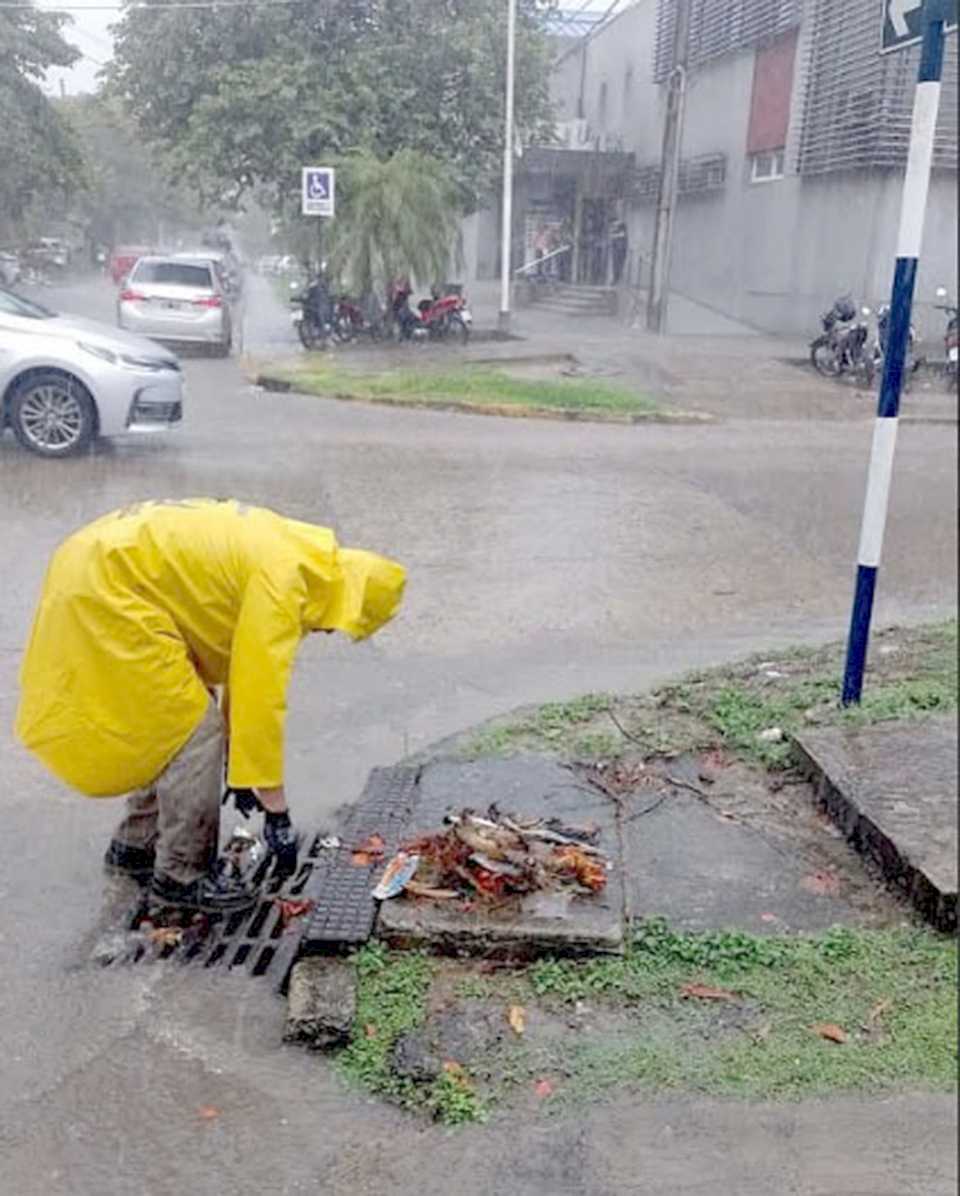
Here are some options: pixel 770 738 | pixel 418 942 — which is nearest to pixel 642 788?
pixel 770 738

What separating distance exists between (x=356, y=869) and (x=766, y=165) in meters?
2.23

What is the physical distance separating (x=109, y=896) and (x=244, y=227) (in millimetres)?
10115

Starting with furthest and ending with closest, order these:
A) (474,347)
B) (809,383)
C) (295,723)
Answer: (474,347) → (809,383) → (295,723)

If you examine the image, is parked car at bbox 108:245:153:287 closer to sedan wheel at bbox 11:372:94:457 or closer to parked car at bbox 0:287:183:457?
parked car at bbox 0:287:183:457

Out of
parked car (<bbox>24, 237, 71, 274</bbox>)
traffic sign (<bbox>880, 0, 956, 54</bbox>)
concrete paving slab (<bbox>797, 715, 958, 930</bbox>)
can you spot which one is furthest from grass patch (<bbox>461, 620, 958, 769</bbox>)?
parked car (<bbox>24, 237, 71, 274</bbox>)

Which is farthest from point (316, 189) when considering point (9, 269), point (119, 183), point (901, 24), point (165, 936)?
point (901, 24)

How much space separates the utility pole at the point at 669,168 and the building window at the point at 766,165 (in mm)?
302

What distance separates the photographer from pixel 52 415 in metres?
8.21

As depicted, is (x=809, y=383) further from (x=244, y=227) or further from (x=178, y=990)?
(x=244, y=227)

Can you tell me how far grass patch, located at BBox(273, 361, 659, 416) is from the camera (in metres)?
11.5

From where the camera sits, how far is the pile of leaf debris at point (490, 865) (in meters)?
3.05

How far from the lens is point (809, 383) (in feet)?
17.7

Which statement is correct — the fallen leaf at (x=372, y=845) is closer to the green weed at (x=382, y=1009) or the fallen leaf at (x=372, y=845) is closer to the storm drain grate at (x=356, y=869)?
the storm drain grate at (x=356, y=869)

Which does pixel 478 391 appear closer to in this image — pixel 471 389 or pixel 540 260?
pixel 471 389
